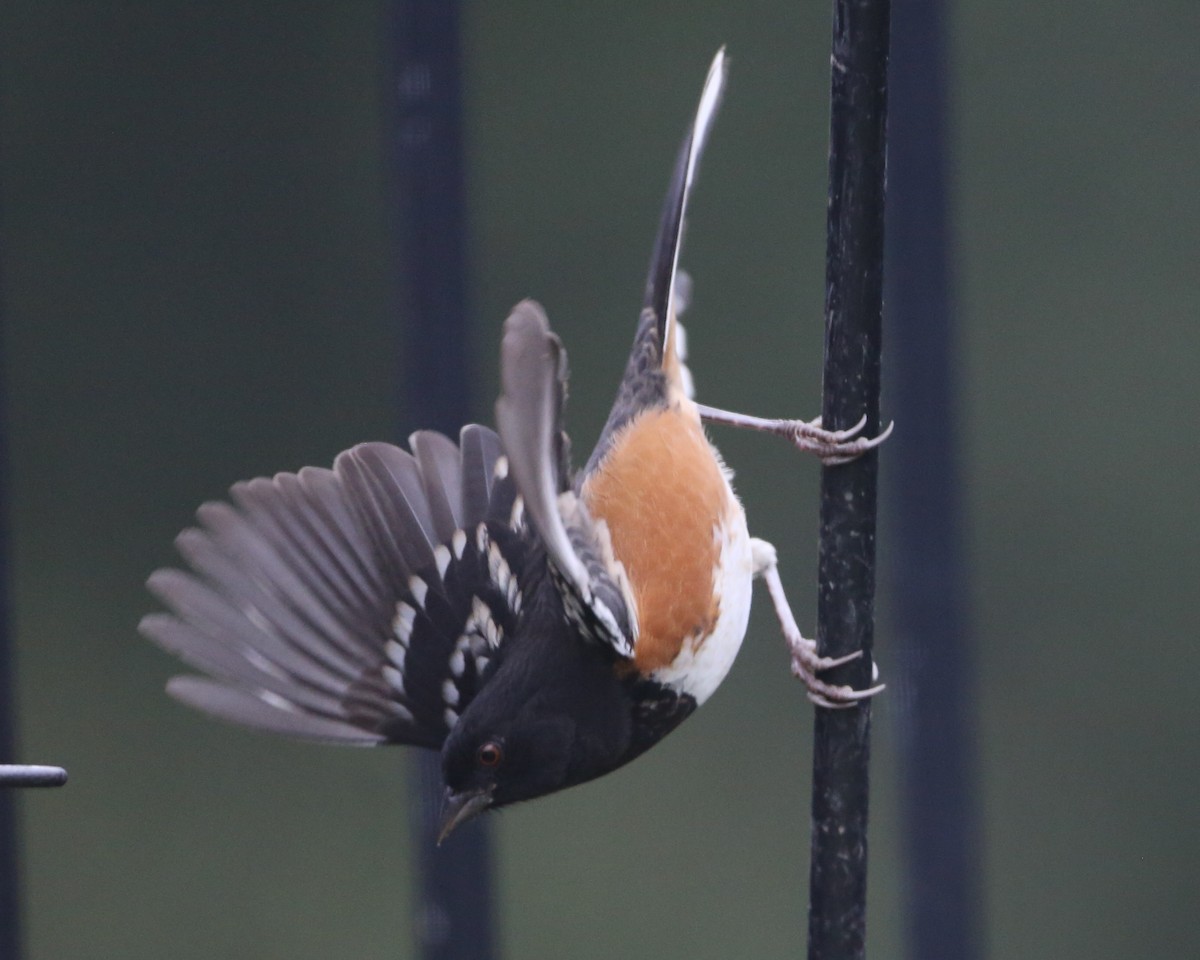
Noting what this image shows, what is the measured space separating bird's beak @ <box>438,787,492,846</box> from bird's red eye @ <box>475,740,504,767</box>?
5cm

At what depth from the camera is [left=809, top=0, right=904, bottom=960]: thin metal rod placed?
1.40m

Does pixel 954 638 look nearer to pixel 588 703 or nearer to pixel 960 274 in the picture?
pixel 960 274

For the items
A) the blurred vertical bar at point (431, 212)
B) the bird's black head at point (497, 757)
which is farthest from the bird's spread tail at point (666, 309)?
the bird's black head at point (497, 757)

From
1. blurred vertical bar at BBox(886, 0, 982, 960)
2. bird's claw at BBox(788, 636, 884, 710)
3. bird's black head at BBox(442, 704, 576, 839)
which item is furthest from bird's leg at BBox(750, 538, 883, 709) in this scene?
blurred vertical bar at BBox(886, 0, 982, 960)

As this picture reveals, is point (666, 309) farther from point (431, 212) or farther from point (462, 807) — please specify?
point (462, 807)

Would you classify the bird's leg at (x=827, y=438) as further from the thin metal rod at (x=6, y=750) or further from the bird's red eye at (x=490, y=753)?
the thin metal rod at (x=6, y=750)

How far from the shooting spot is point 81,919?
3525 millimetres

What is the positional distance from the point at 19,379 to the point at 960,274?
6.41 ft

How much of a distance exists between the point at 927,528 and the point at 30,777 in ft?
7.65

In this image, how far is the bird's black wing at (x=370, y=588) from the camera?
94.0 inches

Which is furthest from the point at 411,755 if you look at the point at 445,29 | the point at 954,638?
the point at 445,29

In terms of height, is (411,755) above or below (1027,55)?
below

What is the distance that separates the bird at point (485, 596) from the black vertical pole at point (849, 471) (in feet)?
1.33

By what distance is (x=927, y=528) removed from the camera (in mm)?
3238
